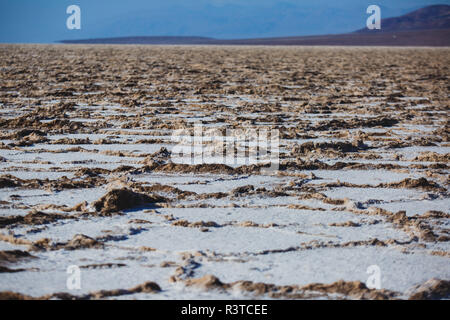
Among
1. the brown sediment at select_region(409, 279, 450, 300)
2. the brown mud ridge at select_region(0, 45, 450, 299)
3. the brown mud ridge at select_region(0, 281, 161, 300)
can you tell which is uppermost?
the brown mud ridge at select_region(0, 45, 450, 299)

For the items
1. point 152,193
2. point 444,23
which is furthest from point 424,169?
point 444,23

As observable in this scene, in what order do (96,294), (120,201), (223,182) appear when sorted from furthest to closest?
(223,182) < (120,201) < (96,294)

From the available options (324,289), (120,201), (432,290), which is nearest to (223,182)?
(120,201)

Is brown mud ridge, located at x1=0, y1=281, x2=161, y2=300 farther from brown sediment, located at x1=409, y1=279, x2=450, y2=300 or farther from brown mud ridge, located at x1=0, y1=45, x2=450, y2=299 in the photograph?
brown sediment, located at x1=409, y1=279, x2=450, y2=300

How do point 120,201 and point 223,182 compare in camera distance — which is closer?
point 120,201

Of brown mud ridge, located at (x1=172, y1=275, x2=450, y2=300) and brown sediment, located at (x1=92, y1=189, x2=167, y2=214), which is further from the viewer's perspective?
brown sediment, located at (x1=92, y1=189, x2=167, y2=214)

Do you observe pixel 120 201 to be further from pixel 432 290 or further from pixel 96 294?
pixel 432 290

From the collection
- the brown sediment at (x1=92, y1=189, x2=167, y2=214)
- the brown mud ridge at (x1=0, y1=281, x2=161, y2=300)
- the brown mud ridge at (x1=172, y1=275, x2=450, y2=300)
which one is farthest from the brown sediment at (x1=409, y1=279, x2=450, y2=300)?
the brown sediment at (x1=92, y1=189, x2=167, y2=214)

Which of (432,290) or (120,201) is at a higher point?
(120,201)

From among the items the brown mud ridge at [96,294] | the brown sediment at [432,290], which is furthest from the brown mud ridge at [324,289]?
the brown mud ridge at [96,294]

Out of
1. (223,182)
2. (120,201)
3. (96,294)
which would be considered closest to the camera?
(96,294)

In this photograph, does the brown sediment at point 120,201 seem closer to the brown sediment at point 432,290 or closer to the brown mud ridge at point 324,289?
the brown mud ridge at point 324,289

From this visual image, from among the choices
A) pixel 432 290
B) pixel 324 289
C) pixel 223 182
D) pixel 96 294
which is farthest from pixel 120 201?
pixel 432 290
